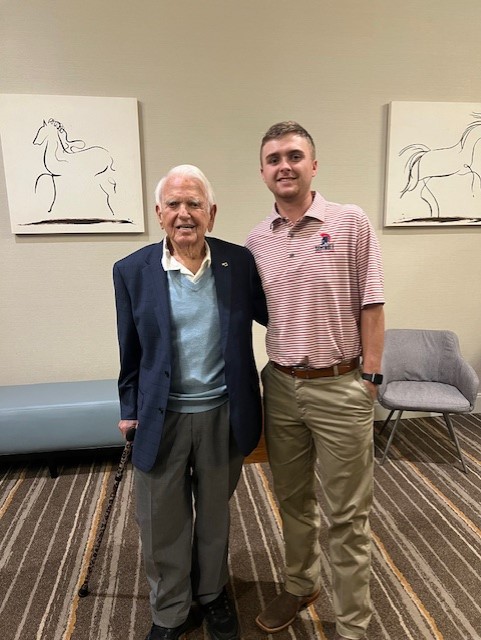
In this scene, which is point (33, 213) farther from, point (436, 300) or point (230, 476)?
point (436, 300)

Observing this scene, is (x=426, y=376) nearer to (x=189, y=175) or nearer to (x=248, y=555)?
(x=248, y=555)

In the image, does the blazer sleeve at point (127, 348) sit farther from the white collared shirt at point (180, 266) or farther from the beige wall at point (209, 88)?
the beige wall at point (209, 88)

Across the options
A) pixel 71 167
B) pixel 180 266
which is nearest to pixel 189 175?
pixel 180 266

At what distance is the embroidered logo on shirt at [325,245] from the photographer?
4.67 feet

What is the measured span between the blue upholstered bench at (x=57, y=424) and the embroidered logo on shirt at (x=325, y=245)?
5.70ft

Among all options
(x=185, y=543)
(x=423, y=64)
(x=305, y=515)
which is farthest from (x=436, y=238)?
(x=185, y=543)

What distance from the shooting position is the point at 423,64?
3057mm

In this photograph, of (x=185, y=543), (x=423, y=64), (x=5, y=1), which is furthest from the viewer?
(x=423, y=64)

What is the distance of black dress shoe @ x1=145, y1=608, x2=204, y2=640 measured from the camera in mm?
1592

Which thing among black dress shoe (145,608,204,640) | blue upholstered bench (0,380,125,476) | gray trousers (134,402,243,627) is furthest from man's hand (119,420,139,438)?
blue upholstered bench (0,380,125,476)

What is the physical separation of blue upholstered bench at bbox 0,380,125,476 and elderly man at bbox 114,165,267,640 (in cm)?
118

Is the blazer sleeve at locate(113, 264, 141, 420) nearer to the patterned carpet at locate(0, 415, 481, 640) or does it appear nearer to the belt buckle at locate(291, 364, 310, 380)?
the belt buckle at locate(291, 364, 310, 380)

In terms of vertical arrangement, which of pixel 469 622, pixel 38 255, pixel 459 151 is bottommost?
pixel 469 622

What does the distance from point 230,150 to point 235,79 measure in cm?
43
